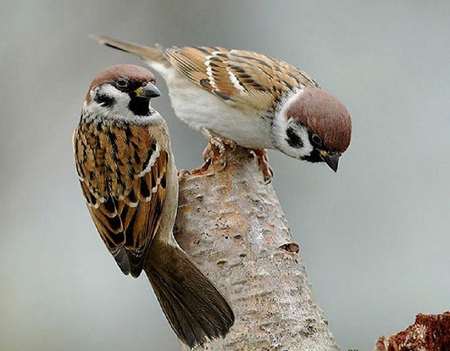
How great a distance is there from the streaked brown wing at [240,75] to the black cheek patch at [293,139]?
18 cm

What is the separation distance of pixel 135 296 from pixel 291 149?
6.89 feet

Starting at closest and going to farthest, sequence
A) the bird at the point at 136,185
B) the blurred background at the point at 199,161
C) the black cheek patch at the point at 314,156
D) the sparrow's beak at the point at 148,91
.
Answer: the bird at the point at 136,185 → the sparrow's beak at the point at 148,91 → the black cheek patch at the point at 314,156 → the blurred background at the point at 199,161

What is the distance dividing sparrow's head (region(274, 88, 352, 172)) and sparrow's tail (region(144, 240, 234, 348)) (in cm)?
81

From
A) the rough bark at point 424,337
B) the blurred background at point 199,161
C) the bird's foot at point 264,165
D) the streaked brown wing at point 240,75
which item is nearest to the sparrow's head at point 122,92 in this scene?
the bird's foot at point 264,165

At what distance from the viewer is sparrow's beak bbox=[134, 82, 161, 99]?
12.0 ft

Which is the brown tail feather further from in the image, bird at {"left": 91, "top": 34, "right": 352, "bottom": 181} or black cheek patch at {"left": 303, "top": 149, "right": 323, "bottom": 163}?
black cheek patch at {"left": 303, "top": 149, "right": 323, "bottom": 163}

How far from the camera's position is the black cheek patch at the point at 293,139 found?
4069 mm

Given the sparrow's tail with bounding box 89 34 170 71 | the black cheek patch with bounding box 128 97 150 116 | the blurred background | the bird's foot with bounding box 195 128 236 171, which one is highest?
the black cheek patch with bounding box 128 97 150 116

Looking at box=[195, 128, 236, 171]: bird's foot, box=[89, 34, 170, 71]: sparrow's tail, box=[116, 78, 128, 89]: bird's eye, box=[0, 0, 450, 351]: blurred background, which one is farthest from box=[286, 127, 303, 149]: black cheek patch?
box=[0, 0, 450, 351]: blurred background

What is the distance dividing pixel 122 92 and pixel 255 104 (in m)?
0.72

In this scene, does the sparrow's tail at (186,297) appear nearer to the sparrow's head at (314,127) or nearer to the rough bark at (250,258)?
the rough bark at (250,258)

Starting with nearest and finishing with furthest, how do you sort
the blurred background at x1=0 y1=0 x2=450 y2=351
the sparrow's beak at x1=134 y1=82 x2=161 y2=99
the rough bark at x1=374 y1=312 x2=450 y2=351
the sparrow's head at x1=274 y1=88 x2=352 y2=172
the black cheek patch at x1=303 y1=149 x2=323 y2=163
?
the rough bark at x1=374 y1=312 x2=450 y2=351 → the sparrow's beak at x1=134 y1=82 x2=161 y2=99 → the sparrow's head at x1=274 y1=88 x2=352 y2=172 → the black cheek patch at x1=303 y1=149 x2=323 y2=163 → the blurred background at x1=0 y1=0 x2=450 y2=351

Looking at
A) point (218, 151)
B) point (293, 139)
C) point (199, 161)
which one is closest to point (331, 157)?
point (293, 139)

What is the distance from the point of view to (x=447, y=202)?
20.1 feet
